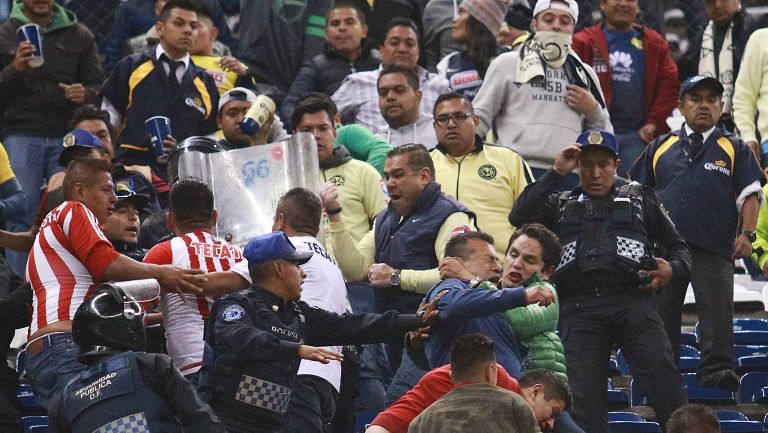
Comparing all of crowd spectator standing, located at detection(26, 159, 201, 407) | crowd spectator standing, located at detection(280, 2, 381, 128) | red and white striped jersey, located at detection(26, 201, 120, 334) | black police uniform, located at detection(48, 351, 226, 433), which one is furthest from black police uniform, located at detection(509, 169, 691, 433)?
crowd spectator standing, located at detection(280, 2, 381, 128)

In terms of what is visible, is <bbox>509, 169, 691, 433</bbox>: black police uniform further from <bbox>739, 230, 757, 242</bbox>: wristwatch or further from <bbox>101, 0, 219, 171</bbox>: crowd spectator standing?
<bbox>101, 0, 219, 171</bbox>: crowd spectator standing

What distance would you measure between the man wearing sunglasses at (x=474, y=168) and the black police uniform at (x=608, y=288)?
54 cm

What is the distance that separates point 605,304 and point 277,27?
4.88 meters

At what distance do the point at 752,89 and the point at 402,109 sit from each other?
293 cm

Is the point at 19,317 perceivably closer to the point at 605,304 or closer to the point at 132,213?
the point at 132,213

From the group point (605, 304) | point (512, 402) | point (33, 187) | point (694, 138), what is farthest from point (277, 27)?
point (512, 402)

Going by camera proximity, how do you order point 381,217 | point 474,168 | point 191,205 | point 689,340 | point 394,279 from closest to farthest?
1. point 191,205
2. point 394,279
3. point 381,217
4. point 474,168
5. point 689,340

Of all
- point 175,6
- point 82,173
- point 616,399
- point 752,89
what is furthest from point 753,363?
point 175,6

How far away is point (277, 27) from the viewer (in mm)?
13141

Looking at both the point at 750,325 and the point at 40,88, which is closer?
the point at 750,325

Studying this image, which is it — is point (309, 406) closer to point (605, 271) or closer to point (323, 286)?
point (323, 286)

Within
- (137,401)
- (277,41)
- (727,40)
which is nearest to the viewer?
(137,401)

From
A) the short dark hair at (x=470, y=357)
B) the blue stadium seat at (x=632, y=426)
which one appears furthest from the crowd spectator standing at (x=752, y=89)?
the short dark hair at (x=470, y=357)

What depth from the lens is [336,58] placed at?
1274 cm
